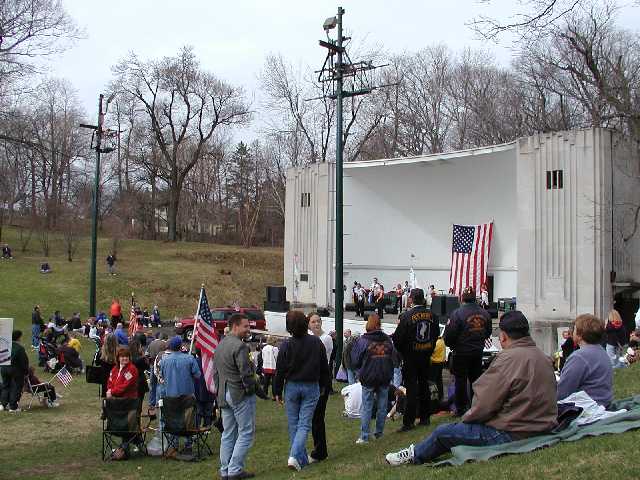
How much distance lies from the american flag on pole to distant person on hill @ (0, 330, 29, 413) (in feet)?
59.3

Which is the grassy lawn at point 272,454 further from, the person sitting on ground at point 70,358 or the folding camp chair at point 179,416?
the person sitting on ground at point 70,358

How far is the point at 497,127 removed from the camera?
39.9m

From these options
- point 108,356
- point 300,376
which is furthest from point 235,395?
point 108,356

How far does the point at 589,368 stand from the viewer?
6.09m

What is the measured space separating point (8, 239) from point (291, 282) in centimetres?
2618

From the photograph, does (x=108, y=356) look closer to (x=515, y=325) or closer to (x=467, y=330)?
(x=467, y=330)

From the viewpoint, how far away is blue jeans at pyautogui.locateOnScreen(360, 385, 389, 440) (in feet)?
25.8

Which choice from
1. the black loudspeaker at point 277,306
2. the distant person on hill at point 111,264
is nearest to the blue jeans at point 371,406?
the black loudspeaker at point 277,306

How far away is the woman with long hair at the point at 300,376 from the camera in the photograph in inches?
266

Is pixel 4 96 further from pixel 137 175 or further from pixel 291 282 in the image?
pixel 137 175

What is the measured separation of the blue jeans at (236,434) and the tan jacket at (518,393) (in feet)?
7.12

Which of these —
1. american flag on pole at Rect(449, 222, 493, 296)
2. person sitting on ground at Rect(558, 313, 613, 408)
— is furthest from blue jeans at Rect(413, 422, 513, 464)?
american flag on pole at Rect(449, 222, 493, 296)

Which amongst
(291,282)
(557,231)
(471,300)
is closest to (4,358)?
(471,300)

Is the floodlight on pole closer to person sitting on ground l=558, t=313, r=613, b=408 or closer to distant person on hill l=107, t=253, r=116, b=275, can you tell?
person sitting on ground l=558, t=313, r=613, b=408
